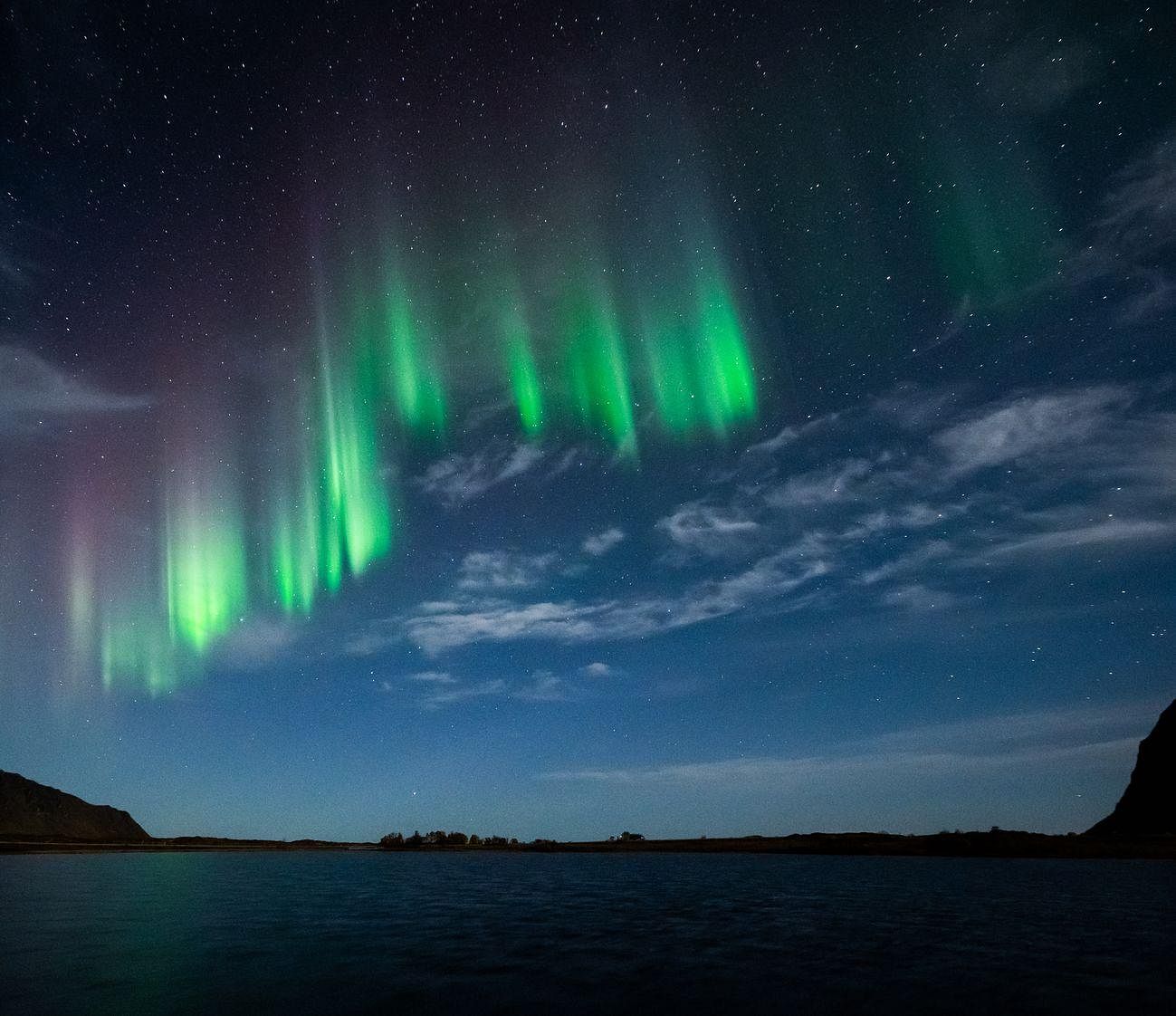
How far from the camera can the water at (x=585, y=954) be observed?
847 inches

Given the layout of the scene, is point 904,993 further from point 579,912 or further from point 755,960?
point 579,912

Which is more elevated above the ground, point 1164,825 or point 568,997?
point 568,997

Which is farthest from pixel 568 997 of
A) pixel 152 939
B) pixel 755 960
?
pixel 152 939

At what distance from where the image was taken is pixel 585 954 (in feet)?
98.5

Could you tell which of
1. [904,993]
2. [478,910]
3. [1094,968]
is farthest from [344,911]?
[1094,968]

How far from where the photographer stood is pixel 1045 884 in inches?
3108

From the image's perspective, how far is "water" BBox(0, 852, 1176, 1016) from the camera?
21516 mm

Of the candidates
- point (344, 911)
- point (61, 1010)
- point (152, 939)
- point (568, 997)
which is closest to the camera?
point (61, 1010)

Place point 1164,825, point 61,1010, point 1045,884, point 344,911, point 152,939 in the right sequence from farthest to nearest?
point 1164,825
point 1045,884
point 344,911
point 152,939
point 61,1010

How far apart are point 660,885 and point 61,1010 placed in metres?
73.0

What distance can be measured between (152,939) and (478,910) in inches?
916

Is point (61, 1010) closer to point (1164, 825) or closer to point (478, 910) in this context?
point (478, 910)

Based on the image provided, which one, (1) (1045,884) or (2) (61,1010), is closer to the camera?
(2) (61,1010)

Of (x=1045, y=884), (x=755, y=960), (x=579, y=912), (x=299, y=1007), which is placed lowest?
(x=1045, y=884)
